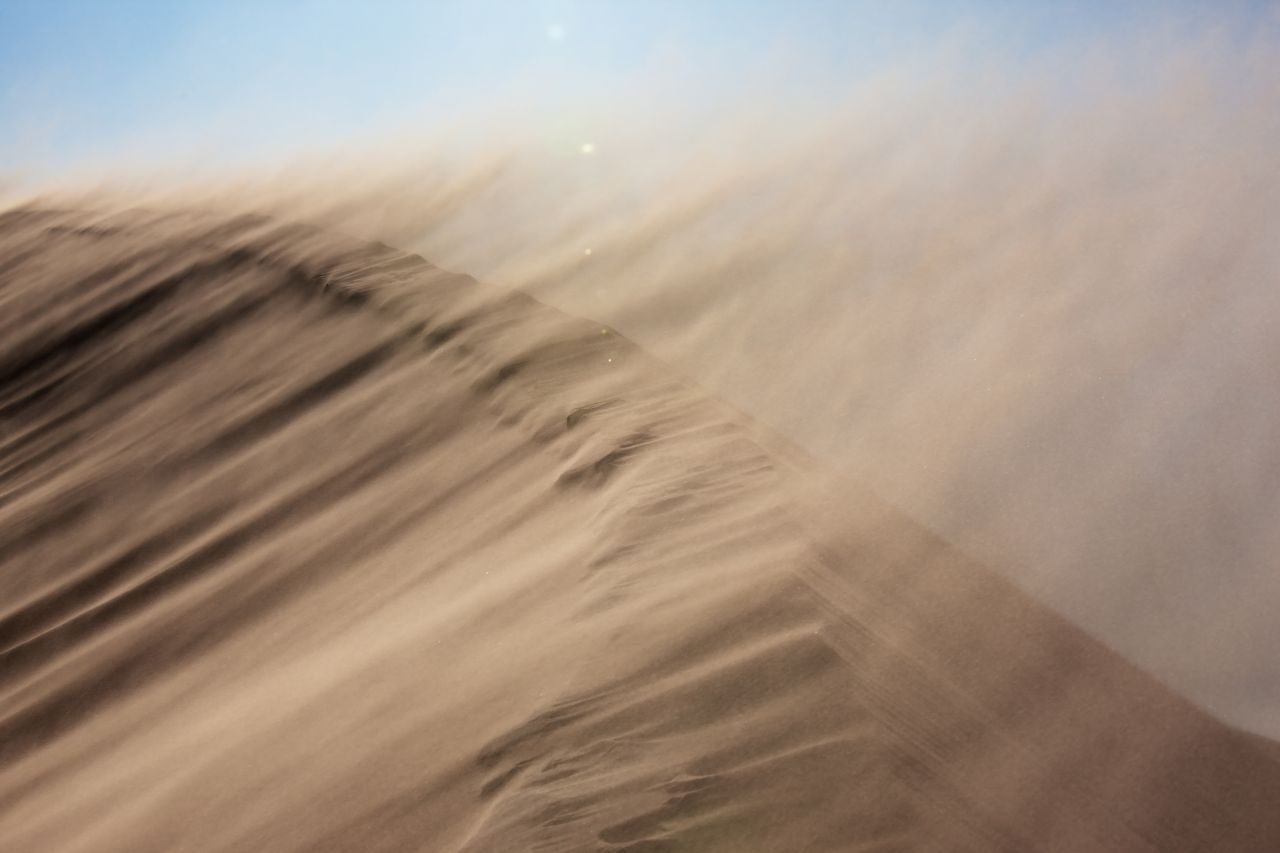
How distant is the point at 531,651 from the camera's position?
2.31m

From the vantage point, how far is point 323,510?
3.40m

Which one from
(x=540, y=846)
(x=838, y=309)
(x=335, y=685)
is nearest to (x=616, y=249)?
(x=838, y=309)

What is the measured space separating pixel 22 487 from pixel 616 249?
308 cm

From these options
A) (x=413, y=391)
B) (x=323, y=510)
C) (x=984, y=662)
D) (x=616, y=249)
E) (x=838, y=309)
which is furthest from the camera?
(x=616, y=249)

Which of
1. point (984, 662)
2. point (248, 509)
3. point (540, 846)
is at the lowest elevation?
point (984, 662)

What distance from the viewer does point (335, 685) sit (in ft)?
7.91

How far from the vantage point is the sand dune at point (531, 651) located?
76.0 inches

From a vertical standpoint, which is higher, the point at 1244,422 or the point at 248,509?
the point at 248,509

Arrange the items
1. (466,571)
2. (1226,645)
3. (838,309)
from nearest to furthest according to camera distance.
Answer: (1226,645), (466,571), (838,309)

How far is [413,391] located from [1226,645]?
298 centimetres

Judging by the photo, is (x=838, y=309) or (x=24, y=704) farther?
(x=838, y=309)

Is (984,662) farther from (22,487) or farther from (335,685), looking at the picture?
(22,487)

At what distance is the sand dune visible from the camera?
6.34 ft

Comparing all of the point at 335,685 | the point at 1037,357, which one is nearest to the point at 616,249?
the point at 1037,357
